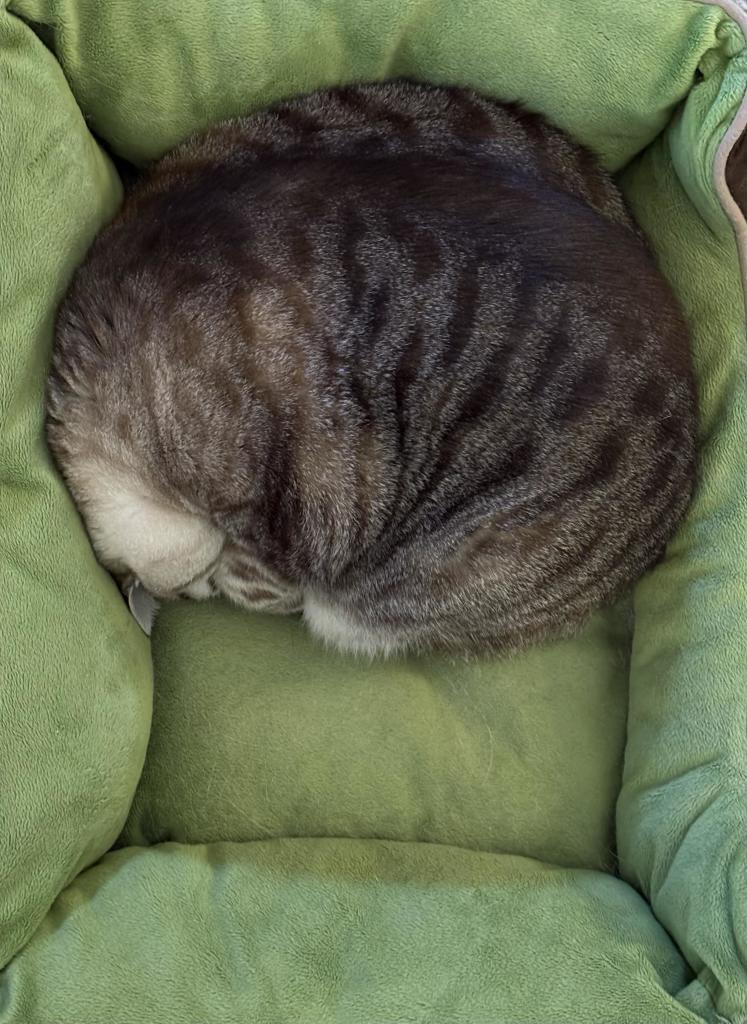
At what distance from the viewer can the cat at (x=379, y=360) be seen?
1.19 meters

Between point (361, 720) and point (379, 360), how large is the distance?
58cm

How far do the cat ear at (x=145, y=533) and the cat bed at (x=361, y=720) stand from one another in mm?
41

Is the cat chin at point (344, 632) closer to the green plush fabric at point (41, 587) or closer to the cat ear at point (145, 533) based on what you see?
the cat ear at point (145, 533)

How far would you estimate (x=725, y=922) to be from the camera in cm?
122

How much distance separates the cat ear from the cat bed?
0.13 feet

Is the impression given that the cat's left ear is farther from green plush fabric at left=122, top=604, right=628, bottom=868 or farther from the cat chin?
the cat chin

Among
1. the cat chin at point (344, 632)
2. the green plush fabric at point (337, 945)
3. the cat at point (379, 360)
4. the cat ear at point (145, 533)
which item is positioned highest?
the cat at point (379, 360)

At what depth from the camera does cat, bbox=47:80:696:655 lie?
1193 mm

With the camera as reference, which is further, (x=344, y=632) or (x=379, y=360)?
(x=344, y=632)

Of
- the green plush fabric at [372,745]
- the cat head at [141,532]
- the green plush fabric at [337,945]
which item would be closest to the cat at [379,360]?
the cat head at [141,532]

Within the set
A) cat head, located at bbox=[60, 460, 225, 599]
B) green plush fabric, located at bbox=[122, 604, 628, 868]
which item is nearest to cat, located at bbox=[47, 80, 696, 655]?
cat head, located at bbox=[60, 460, 225, 599]

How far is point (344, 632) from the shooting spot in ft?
4.80

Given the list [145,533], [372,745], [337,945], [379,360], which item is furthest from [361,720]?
[379,360]

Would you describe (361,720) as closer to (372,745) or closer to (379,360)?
(372,745)
